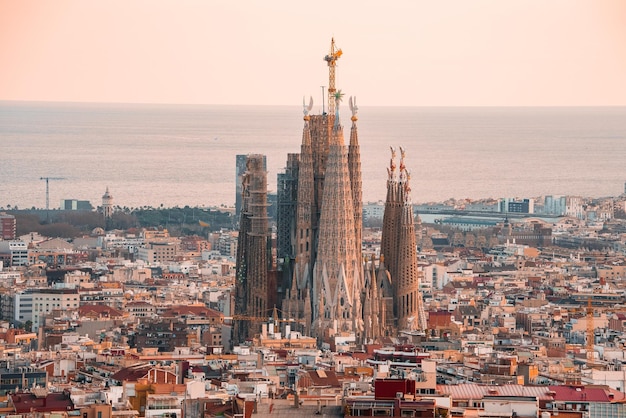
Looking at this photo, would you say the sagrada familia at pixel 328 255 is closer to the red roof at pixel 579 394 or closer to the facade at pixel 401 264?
the facade at pixel 401 264

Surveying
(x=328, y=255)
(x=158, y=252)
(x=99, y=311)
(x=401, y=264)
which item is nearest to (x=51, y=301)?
(x=99, y=311)

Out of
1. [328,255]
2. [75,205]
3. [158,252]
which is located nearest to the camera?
[328,255]

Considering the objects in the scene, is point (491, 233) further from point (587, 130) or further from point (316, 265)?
point (587, 130)

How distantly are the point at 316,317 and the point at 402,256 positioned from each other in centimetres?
246

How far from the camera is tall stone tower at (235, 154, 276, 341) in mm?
54344

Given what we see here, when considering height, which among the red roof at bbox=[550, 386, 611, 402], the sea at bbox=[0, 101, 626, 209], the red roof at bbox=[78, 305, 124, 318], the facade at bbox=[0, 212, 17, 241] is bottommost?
the red roof at bbox=[78, 305, 124, 318]

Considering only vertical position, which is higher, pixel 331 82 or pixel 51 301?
pixel 331 82

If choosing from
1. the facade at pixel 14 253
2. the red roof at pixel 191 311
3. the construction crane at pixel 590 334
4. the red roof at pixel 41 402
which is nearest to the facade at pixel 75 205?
the facade at pixel 14 253

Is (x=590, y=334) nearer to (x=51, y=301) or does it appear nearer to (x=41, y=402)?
(x=51, y=301)

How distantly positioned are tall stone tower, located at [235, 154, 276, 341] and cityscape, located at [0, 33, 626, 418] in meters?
0.04

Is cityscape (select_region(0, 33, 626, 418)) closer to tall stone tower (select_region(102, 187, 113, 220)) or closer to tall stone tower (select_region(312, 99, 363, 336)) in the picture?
tall stone tower (select_region(312, 99, 363, 336))

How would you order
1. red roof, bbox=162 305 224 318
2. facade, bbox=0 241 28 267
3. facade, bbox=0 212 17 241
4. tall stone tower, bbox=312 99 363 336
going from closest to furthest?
tall stone tower, bbox=312 99 363 336
red roof, bbox=162 305 224 318
facade, bbox=0 241 28 267
facade, bbox=0 212 17 241

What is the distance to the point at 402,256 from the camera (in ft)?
177

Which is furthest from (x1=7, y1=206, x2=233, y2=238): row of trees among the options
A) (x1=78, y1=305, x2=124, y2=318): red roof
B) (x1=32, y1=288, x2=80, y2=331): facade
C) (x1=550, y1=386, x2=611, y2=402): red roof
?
(x1=550, y1=386, x2=611, y2=402): red roof
